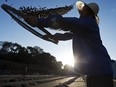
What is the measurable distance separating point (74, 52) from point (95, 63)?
37cm

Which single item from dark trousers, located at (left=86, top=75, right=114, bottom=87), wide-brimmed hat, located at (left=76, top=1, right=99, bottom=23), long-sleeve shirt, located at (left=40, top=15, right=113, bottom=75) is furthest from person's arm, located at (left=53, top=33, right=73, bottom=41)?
dark trousers, located at (left=86, top=75, right=114, bottom=87)

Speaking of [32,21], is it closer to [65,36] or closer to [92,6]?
[65,36]

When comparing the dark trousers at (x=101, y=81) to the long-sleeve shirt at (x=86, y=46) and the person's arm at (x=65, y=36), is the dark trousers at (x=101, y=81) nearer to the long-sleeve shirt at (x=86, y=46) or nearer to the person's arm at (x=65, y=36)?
the long-sleeve shirt at (x=86, y=46)

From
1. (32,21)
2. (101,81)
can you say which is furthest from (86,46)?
(32,21)

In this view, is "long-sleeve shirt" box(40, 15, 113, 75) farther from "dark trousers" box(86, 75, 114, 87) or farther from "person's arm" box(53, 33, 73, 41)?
"person's arm" box(53, 33, 73, 41)

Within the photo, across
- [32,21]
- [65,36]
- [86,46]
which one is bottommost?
[86,46]

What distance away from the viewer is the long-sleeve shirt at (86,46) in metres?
4.06

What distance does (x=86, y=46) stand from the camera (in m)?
4.11

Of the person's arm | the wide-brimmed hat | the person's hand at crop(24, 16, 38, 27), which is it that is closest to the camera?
the person's hand at crop(24, 16, 38, 27)

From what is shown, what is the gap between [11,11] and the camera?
4.49 meters

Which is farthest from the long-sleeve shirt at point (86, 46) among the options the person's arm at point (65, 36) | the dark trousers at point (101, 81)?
the person's arm at point (65, 36)

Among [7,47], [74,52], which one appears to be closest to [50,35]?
[74,52]

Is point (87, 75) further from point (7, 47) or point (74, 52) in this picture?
point (7, 47)

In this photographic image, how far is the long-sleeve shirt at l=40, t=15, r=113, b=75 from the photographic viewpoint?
4.06m
